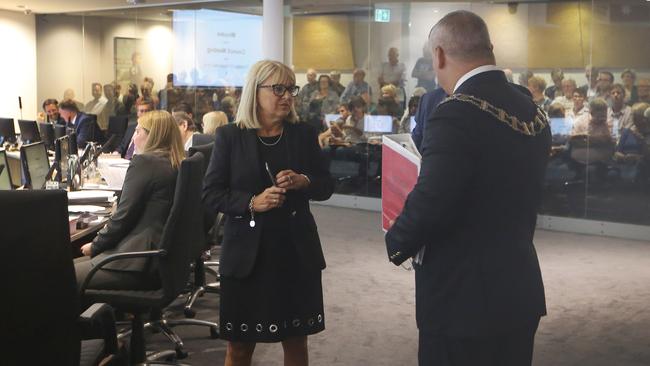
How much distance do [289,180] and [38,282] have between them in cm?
100

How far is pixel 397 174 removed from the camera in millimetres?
2285

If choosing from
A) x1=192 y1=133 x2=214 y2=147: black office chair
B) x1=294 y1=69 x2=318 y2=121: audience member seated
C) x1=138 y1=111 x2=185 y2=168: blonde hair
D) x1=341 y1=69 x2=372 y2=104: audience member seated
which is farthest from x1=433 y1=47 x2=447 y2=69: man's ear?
x1=294 y1=69 x2=318 y2=121: audience member seated

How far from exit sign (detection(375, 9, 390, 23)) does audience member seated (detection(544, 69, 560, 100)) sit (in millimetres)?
2294

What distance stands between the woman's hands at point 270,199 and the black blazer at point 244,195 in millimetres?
46

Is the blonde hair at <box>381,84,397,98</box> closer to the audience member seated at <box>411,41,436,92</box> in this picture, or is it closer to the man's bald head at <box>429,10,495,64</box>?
the audience member seated at <box>411,41,436,92</box>

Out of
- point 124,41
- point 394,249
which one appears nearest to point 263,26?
point 124,41

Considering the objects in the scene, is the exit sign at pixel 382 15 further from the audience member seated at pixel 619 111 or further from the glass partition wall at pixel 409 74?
the audience member seated at pixel 619 111

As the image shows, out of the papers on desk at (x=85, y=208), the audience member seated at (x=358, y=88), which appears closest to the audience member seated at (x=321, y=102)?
the audience member seated at (x=358, y=88)

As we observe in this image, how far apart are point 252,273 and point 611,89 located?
6.69 meters

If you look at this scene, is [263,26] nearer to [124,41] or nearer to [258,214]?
[124,41]

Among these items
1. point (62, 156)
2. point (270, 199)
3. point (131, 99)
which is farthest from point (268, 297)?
point (131, 99)

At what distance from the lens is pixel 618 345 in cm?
482

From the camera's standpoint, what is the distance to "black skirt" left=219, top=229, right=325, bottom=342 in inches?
120

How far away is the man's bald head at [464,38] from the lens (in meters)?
2.06
